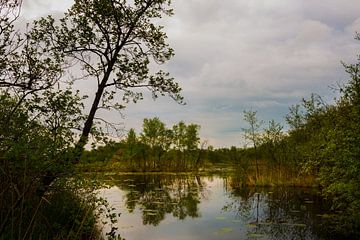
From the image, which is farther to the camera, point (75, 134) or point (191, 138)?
point (191, 138)

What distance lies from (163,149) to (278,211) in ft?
150

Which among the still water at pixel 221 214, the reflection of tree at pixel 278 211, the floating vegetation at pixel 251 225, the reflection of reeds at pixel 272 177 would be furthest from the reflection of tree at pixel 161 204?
the reflection of reeds at pixel 272 177

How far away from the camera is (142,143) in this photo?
6216cm

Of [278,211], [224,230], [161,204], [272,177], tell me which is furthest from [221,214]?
[272,177]

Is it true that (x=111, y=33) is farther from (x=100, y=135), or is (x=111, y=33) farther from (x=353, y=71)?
(x=353, y=71)

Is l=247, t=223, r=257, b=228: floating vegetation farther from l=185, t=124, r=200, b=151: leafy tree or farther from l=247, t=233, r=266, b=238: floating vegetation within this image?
l=185, t=124, r=200, b=151: leafy tree

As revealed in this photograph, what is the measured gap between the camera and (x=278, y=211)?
1845cm

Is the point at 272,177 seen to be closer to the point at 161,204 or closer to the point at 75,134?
the point at 161,204

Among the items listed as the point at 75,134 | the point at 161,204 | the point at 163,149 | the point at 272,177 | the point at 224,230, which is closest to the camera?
the point at 75,134

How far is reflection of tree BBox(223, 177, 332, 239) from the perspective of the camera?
45.5 feet

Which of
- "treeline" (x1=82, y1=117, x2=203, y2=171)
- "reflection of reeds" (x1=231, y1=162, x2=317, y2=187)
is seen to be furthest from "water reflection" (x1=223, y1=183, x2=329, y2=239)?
"treeline" (x1=82, y1=117, x2=203, y2=171)

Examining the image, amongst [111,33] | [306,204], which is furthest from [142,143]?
[111,33]

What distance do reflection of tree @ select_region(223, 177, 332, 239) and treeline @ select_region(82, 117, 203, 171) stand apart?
3289cm

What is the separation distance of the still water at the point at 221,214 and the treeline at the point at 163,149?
105 feet
